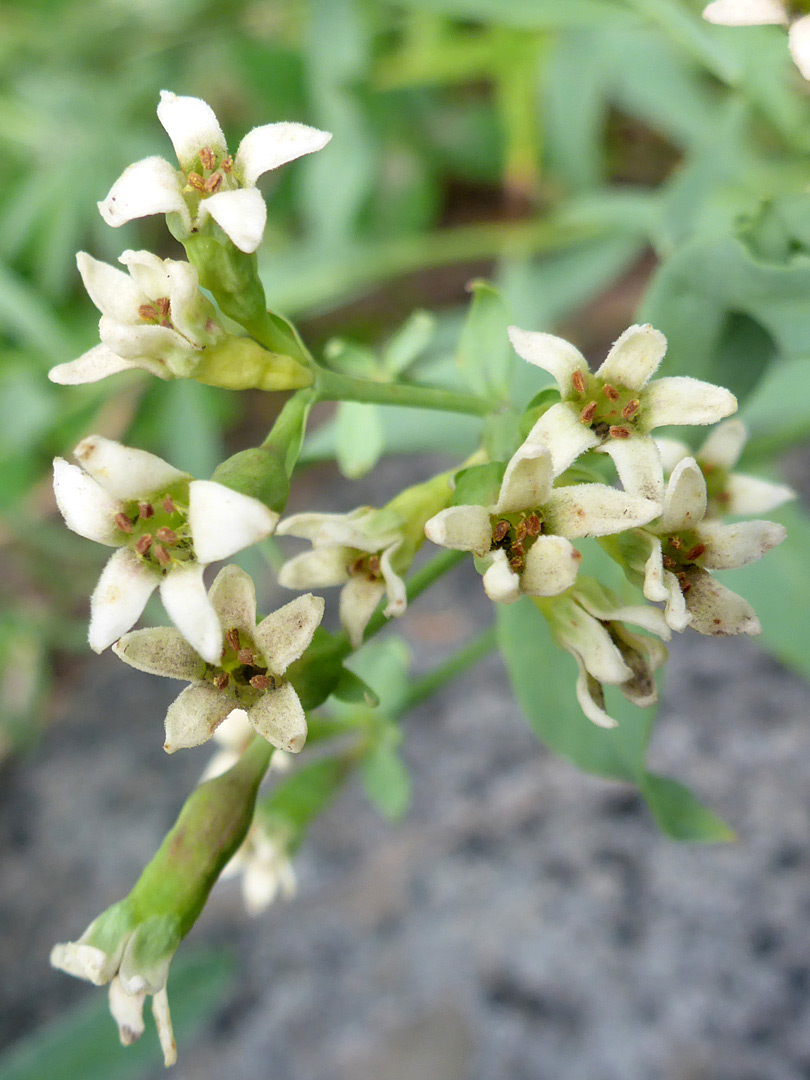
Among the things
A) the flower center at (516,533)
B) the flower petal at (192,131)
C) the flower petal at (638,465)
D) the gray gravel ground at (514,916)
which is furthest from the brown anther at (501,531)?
the gray gravel ground at (514,916)

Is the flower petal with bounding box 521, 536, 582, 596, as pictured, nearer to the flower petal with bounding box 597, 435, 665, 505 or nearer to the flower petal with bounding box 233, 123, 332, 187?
the flower petal with bounding box 597, 435, 665, 505

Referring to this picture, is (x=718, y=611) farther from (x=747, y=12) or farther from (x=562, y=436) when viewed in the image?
(x=747, y=12)

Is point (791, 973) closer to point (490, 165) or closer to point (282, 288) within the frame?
point (282, 288)

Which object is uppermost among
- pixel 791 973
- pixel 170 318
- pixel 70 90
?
pixel 170 318

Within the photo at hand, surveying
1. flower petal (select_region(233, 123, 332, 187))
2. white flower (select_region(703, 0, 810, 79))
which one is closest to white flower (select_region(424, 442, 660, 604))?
flower petal (select_region(233, 123, 332, 187))

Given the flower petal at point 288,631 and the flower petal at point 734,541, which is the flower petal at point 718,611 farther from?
the flower petal at point 288,631

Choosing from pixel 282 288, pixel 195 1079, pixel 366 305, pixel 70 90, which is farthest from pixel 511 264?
pixel 195 1079
